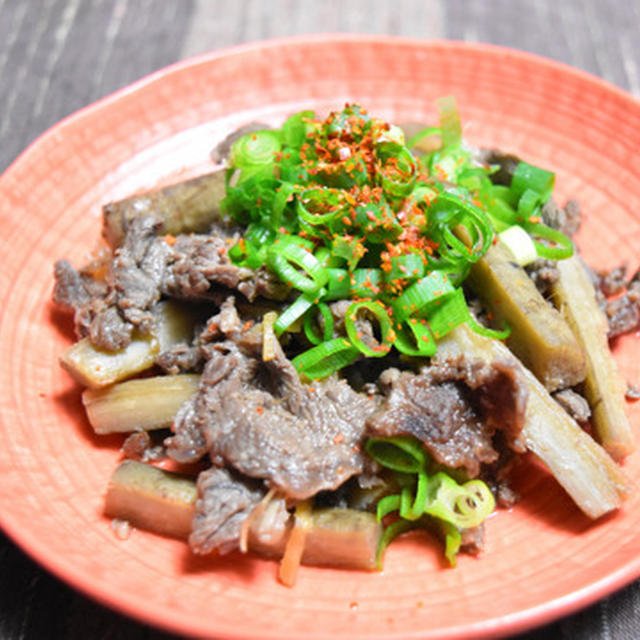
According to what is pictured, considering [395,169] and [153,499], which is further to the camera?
[395,169]

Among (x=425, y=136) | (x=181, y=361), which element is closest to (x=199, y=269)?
(x=181, y=361)

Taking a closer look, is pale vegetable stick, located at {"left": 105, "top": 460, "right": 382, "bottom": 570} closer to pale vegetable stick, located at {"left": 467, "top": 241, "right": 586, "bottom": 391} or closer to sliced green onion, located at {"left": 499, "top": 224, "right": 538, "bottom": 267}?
pale vegetable stick, located at {"left": 467, "top": 241, "right": 586, "bottom": 391}

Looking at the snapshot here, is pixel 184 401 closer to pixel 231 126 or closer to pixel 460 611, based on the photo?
pixel 460 611

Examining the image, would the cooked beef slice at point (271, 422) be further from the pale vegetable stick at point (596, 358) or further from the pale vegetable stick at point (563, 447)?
the pale vegetable stick at point (596, 358)

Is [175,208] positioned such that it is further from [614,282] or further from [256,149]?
[614,282]

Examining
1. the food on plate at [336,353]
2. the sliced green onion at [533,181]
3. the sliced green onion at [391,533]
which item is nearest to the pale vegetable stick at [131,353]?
the food on plate at [336,353]

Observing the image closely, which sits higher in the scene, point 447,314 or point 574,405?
point 447,314

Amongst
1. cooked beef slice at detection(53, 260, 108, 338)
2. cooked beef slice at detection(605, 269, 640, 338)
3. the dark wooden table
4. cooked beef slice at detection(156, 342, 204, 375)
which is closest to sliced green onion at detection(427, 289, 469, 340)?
cooked beef slice at detection(605, 269, 640, 338)
